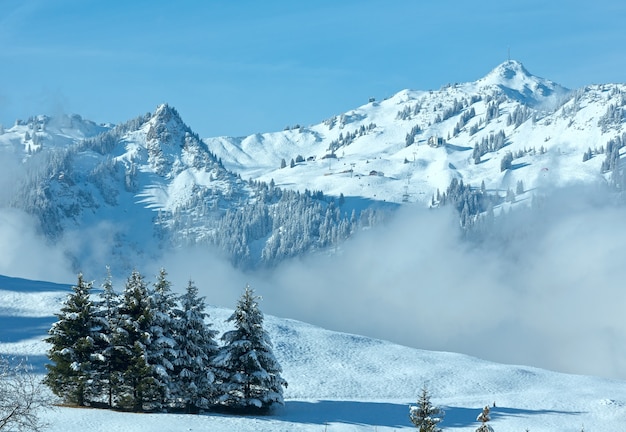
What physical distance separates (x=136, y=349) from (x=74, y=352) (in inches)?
155

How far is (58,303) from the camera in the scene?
80.1 m

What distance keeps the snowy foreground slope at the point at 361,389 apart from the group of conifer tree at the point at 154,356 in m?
2.15

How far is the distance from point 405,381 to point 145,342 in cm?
2547

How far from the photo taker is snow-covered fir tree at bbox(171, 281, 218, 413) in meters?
52.1

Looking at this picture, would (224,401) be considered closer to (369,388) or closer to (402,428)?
(402,428)

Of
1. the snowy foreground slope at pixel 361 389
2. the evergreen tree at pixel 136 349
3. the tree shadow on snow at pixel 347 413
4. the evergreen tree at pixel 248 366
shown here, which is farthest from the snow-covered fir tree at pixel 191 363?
the tree shadow on snow at pixel 347 413

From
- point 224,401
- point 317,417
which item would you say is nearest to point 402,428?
point 317,417

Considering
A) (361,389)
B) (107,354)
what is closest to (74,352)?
(107,354)

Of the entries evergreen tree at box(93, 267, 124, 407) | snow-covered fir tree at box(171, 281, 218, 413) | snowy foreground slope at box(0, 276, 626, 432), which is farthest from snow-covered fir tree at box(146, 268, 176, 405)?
snowy foreground slope at box(0, 276, 626, 432)

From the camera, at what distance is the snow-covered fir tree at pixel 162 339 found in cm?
5072

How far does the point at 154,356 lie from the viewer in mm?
50875

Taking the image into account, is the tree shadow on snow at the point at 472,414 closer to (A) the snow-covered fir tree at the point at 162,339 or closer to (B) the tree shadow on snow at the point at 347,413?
(B) the tree shadow on snow at the point at 347,413

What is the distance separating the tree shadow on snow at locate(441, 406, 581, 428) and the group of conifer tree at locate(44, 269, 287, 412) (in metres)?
11.0

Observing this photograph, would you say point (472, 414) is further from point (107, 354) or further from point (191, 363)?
point (107, 354)
